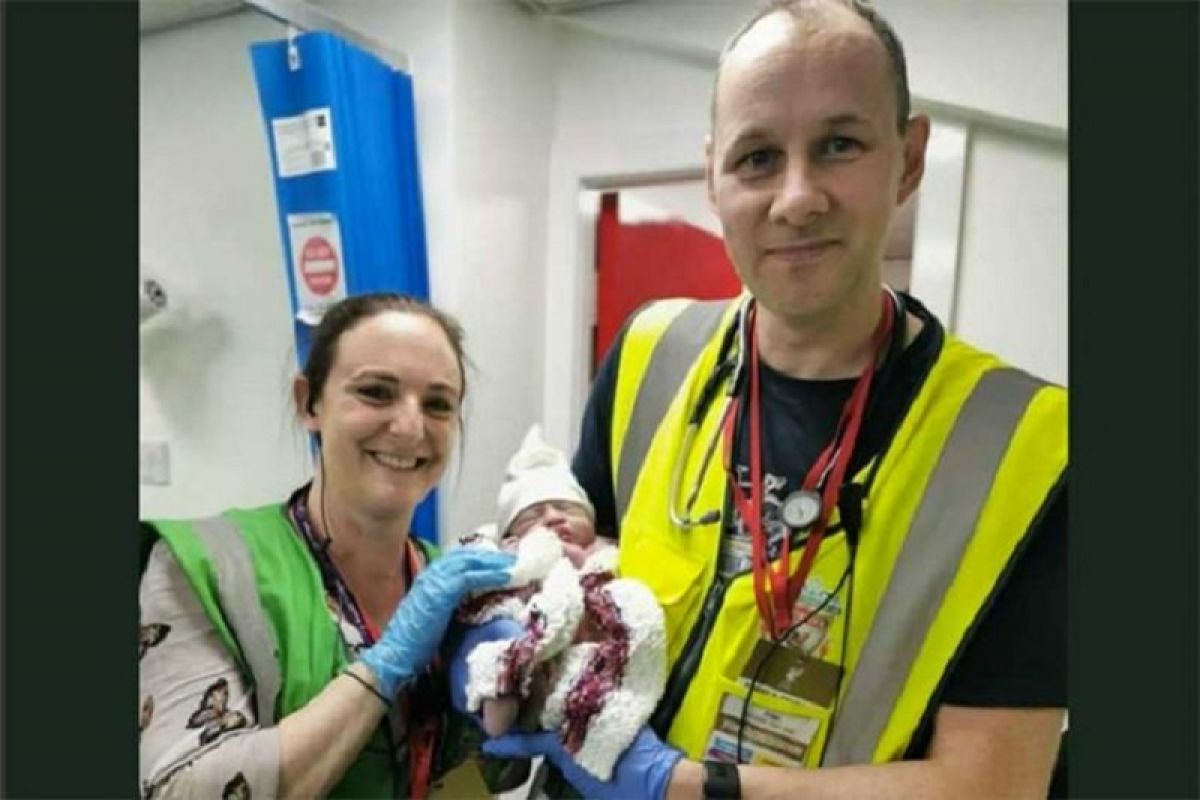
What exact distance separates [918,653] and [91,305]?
62 cm

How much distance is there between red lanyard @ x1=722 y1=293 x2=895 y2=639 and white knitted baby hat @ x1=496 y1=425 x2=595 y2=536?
0.18 metres

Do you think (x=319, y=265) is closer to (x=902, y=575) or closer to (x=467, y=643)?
(x=467, y=643)

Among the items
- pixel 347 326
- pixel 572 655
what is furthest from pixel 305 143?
pixel 572 655

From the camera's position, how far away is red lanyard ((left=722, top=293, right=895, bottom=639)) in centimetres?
65

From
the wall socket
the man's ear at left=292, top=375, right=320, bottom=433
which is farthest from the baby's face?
the wall socket

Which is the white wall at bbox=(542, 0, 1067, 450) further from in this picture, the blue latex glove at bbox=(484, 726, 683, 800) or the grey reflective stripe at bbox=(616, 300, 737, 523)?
the blue latex glove at bbox=(484, 726, 683, 800)

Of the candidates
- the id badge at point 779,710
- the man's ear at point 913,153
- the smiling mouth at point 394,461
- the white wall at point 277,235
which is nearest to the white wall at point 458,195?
the white wall at point 277,235

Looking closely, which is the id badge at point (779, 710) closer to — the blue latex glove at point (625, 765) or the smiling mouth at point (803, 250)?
the blue latex glove at point (625, 765)

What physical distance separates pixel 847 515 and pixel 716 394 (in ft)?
0.51

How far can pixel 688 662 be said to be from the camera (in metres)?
0.69

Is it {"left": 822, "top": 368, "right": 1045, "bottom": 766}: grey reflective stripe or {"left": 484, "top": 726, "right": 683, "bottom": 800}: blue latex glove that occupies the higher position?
{"left": 822, "top": 368, "right": 1045, "bottom": 766}: grey reflective stripe

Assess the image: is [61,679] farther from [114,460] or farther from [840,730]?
[840,730]

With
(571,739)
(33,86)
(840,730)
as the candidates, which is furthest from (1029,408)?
(33,86)

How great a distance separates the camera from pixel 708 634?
0.68 metres
